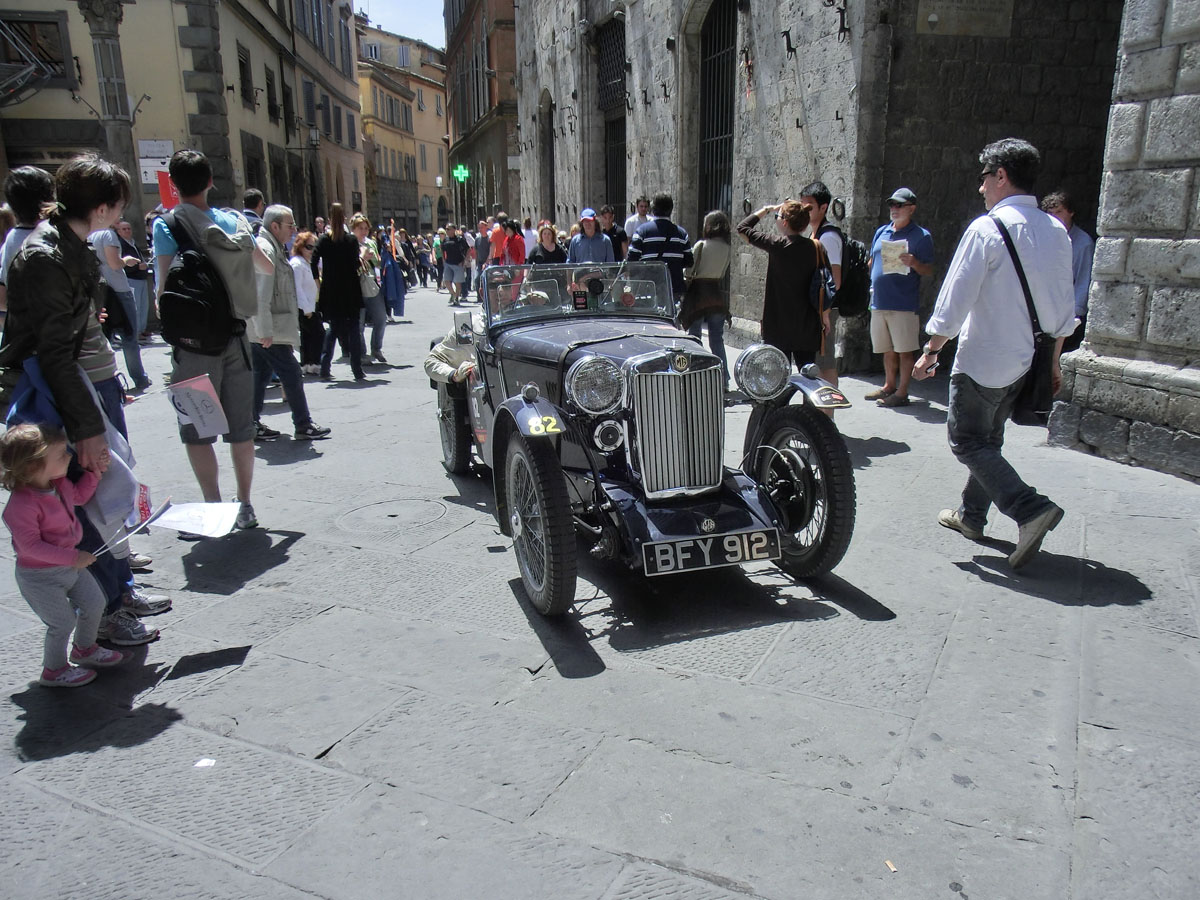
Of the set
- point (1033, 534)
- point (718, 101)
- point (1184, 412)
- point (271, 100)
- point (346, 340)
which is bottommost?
point (1033, 534)

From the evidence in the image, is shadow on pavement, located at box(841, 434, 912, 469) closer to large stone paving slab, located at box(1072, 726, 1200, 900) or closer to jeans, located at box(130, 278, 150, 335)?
large stone paving slab, located at box(1072, 726, 1200, 900)

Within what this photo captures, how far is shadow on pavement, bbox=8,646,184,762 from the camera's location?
2893 millimetres

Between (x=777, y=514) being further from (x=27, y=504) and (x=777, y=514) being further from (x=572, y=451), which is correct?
(x=27, y=504)

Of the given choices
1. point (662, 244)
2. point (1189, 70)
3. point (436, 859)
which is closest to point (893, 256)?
point (662, 244)

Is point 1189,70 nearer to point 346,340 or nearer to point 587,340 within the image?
point 587,340

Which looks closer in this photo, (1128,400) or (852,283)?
(1128,400)

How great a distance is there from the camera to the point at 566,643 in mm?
3564

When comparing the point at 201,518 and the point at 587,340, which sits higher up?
the point at 587,340

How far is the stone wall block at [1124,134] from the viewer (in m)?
5.67

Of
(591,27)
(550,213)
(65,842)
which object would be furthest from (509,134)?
(65,842)

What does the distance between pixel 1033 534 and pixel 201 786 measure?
365cm

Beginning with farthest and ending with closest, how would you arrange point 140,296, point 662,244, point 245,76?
point 245,76
point 140,296
point 662,244

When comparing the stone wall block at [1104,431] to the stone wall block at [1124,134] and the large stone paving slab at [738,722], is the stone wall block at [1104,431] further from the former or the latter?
the large stone paving slab at [738,722]

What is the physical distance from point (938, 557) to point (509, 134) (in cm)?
3045
